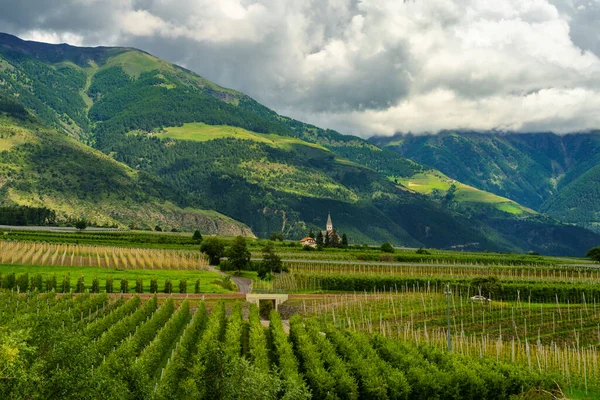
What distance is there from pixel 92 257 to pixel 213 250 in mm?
29339

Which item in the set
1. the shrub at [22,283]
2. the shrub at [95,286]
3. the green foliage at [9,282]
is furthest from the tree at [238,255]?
the green foliage at [9,282]

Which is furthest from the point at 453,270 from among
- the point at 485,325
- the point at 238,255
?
the point at 485,325

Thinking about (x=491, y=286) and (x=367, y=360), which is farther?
(x=491, y=286)

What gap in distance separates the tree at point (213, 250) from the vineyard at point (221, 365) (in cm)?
7645

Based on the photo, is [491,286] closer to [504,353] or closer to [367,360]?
[504,353]

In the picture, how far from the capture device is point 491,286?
108562mm

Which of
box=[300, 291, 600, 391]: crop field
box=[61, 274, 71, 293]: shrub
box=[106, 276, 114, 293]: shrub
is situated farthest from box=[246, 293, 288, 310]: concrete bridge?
box=[61, 274, 71, 293]: shrub

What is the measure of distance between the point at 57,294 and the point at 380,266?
247 feet

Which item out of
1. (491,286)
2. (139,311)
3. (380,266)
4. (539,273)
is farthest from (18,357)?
(539,273)

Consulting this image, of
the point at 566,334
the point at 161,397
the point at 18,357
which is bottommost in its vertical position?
the point at 566,334

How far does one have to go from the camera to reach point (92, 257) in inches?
5438

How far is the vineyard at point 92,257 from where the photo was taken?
427 feet

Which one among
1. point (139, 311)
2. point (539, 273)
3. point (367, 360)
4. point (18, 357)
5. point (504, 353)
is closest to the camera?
point (18, 357)

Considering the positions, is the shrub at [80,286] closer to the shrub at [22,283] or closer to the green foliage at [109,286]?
the green foliage at [109,286]
